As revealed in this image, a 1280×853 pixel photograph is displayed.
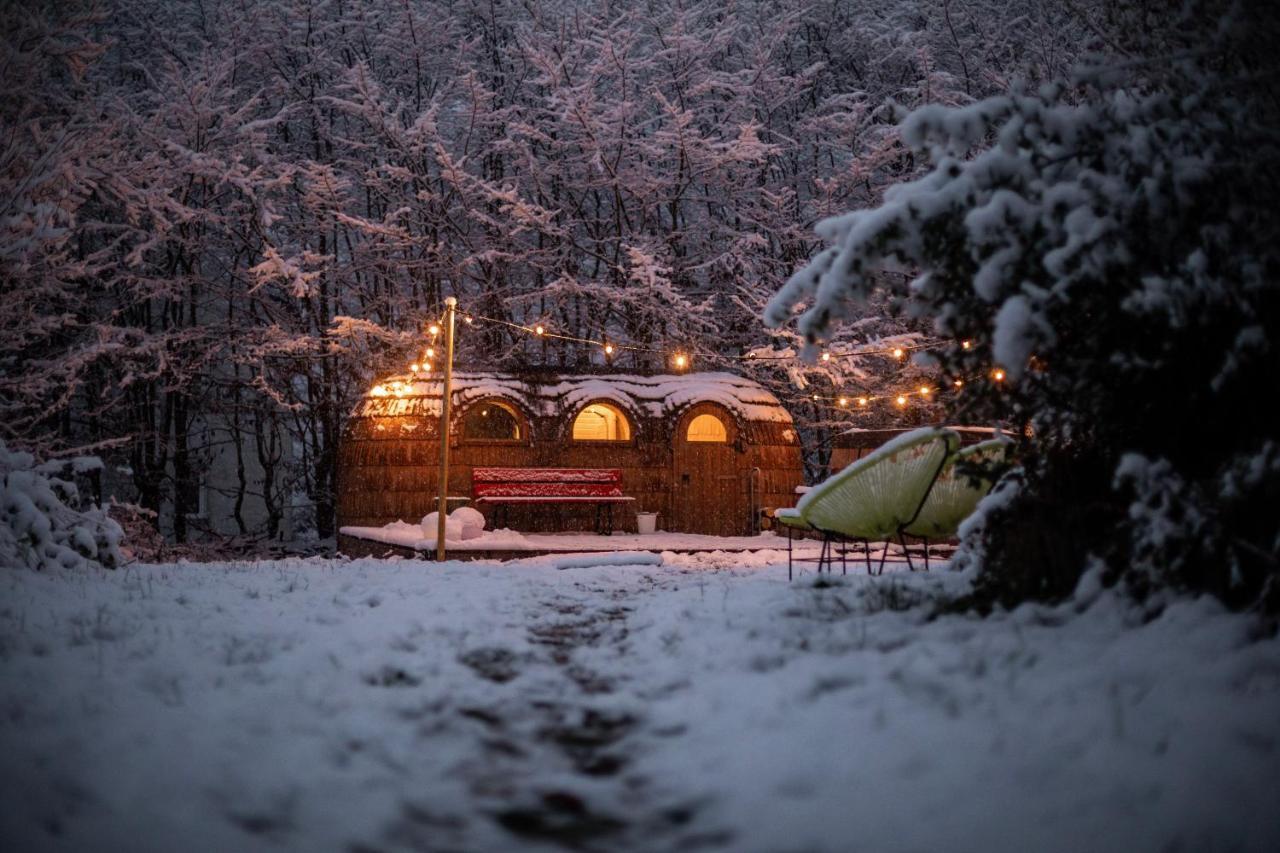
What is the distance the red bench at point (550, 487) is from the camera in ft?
45.8

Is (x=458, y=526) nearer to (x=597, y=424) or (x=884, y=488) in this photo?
(x=597, y=424)

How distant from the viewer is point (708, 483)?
15.1 metres

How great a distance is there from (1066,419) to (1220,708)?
223cm

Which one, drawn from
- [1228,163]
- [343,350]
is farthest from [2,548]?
[343,350]

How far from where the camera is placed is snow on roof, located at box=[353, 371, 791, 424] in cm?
1459

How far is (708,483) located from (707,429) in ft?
3.60

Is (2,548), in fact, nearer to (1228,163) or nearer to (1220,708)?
(1220,708)

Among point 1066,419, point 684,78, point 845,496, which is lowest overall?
point 845,496

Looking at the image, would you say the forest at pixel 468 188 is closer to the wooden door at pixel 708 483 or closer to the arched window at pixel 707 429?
the arched window at pixel 707 429

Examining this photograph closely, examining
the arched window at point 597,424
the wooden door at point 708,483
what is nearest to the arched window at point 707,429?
the wooden door at point 708,483

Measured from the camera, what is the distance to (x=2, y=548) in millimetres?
5859

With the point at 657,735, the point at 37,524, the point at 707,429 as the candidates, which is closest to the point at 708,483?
the point at 707,429

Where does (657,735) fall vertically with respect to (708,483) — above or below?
below

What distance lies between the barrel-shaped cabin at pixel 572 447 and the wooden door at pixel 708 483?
0.06ft
